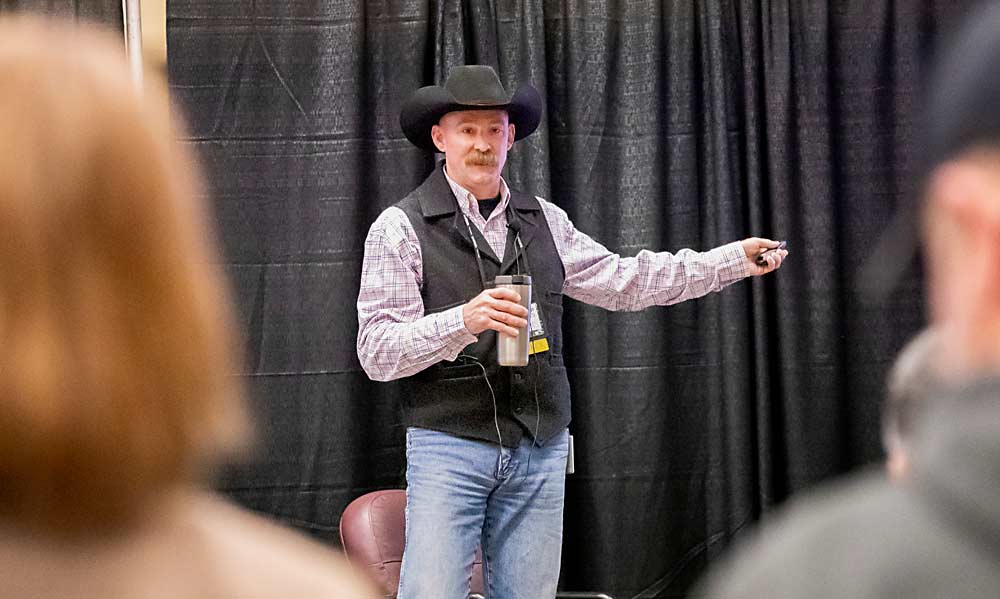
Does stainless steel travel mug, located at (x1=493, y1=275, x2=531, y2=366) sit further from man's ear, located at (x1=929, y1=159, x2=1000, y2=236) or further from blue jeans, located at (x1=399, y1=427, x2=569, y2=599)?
man's ear, located at (x1=929, y1=159, x2=1000, y2=236)

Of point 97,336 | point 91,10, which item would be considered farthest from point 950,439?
point 91,10

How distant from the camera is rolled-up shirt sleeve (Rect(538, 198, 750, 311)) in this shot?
355cm

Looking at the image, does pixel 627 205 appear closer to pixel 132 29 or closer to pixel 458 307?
pixel 458 307

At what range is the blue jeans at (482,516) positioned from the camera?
3.13 meters

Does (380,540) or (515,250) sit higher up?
(515,250)

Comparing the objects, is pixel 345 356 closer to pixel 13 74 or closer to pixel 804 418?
pixel 804 418

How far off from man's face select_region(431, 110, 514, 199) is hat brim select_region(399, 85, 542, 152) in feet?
0.07

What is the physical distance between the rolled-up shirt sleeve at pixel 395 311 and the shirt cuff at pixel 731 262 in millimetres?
846

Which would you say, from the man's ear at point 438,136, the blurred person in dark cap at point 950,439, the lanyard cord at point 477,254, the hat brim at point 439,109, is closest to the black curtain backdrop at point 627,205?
Answer: the hat brim at point 439,109

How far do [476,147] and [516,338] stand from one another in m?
0.62

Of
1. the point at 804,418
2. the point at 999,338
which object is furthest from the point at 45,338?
the point at 804,418

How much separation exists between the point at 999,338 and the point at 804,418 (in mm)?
3959

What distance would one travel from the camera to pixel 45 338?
2.30ft

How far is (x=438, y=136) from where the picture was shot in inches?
140
